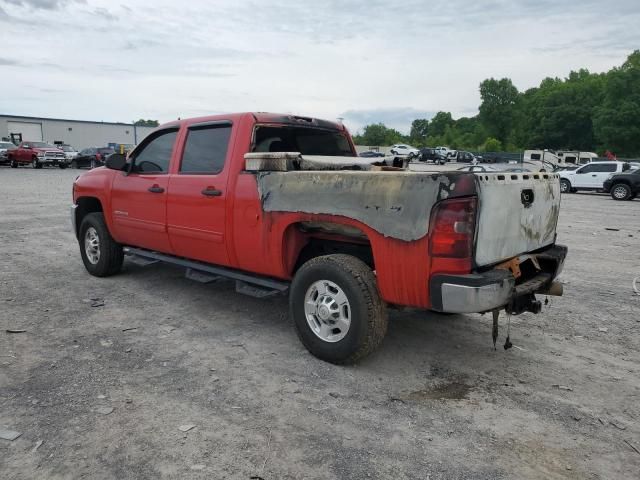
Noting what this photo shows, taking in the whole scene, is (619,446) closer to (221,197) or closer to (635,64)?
(221,197)

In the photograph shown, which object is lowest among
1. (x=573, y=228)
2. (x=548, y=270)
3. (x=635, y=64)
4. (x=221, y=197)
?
(x=573, y=228)

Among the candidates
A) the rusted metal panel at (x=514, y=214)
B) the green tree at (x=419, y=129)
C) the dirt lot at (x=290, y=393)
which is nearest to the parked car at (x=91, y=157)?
the dirt lot at (x=290, y=393)

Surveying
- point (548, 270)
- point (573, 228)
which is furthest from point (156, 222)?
point (573, 228)

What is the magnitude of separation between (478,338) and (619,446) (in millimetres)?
1718

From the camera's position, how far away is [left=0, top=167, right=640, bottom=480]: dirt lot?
2.70m

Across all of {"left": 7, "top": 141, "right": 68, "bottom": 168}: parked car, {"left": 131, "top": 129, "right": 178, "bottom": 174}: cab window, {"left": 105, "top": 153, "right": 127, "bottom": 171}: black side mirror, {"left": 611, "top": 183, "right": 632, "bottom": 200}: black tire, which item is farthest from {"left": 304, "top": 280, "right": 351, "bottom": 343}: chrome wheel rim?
{"left": 7, "top": 141, "right": 68, "bottom": 168}: parked car

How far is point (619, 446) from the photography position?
2.88 metres

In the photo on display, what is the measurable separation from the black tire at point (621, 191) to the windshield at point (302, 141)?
19647 mm

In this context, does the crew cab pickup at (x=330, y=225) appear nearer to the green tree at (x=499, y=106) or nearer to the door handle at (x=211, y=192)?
the door handle at (x=211, y=192)

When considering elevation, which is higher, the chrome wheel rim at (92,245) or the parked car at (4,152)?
the parked car at (4,152)

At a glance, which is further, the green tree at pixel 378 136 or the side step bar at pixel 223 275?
the green tree at pixel 378 136

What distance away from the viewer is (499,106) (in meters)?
102

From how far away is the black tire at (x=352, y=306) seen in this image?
358cm

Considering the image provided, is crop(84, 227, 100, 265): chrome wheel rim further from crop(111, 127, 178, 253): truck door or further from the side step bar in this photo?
the side step bar
